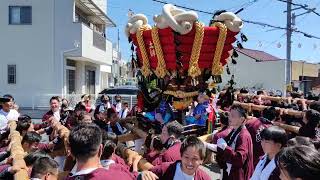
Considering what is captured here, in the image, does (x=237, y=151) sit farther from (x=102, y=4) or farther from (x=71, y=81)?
(x=102, y=4)

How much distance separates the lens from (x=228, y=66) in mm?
7090

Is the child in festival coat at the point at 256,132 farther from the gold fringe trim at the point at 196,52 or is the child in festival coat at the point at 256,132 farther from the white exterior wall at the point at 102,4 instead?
the white exterior wall at the point at 102,4

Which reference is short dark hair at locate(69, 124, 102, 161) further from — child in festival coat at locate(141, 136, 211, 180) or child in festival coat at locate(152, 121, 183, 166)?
child in festival coat at locate(152, 121, 183, 166)

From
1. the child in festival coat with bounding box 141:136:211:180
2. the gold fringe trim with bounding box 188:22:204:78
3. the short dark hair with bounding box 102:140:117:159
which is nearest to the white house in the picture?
the gold fringe trim with bounding box 188:22:204:78

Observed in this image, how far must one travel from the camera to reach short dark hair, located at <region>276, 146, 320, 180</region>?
2.19 meters

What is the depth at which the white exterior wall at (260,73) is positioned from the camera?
110 ft

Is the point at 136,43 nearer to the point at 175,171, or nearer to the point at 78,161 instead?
the point at 175,171

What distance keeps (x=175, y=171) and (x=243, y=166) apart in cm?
136

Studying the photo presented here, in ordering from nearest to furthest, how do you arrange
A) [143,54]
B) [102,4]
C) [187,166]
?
[187,166] → [143,54] → [102,4]

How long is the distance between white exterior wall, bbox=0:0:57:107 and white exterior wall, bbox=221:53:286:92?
16.8 m

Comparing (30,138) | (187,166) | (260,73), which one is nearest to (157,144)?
(187,166)

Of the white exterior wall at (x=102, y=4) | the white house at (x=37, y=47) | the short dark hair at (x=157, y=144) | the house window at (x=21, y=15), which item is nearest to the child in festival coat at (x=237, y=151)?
the short dark hair at (x=157, y=144)

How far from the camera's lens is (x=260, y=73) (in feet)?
116

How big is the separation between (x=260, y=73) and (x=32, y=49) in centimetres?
2094
